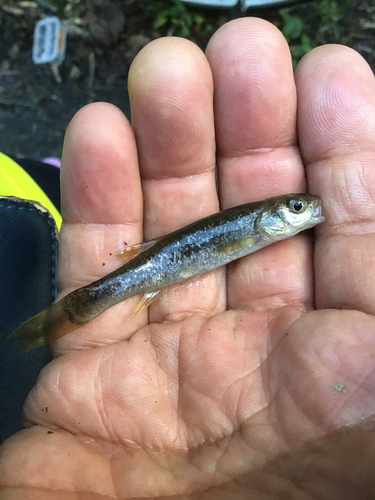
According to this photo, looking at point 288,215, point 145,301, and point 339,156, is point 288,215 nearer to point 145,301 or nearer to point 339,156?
point 339,156

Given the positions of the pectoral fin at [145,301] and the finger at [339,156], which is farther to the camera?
the pectoral fin at [145,301]

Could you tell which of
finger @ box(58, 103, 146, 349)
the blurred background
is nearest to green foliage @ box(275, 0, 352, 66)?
the blurred background

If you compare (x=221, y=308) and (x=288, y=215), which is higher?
(x=288, y=215)

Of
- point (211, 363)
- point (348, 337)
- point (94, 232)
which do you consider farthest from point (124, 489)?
point (94, 232)

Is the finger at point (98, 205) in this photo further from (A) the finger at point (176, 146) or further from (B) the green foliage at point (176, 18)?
(B) the green foliage at point (176, 18)

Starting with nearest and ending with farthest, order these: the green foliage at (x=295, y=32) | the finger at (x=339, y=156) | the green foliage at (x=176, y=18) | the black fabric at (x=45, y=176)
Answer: the finger at (x=339, y=156) < the black fabric at (x=45, y=176) < the green foliage at (x=295, y=32) < the green foliage at (x=176, y=18)

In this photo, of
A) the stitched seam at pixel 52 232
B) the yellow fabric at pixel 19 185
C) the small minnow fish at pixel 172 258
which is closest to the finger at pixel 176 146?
the small minnow fish at pixel 172 258

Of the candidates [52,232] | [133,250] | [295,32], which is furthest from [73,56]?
[133,250]
